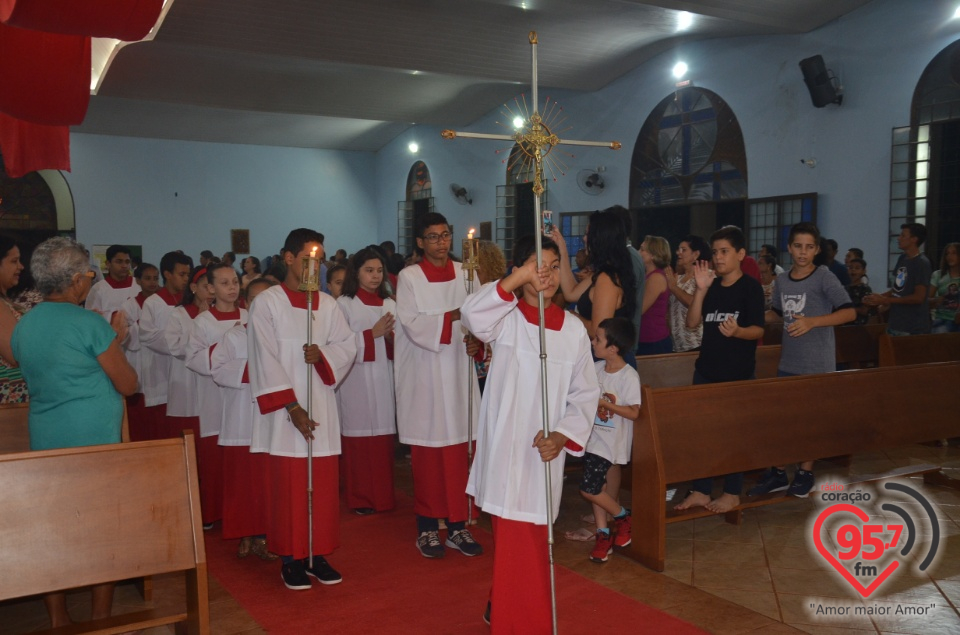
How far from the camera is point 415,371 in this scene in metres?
4.64

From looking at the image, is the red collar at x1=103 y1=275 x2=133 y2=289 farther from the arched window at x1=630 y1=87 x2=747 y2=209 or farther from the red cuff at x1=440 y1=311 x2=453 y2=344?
the arched window at x1=630 y1=87 x2=747 y2=209

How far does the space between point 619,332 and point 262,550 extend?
2252 mm

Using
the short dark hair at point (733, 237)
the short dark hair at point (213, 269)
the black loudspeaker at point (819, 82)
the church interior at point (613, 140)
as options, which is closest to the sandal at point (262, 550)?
the church interior at point (613, 140)

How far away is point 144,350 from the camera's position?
6023 mm

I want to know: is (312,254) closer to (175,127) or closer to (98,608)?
(98,608)

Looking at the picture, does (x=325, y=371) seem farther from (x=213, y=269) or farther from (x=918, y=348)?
(x=918, y=348)

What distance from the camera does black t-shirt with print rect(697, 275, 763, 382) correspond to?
4.54 m

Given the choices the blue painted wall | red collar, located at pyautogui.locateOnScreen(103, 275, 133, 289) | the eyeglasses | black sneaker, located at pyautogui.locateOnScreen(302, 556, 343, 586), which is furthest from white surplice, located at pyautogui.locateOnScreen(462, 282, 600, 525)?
the blue painted wall

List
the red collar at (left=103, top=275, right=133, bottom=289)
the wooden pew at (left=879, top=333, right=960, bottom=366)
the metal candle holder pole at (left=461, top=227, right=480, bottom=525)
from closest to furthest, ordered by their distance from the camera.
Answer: the metal candle holder pole at (left=461, top=227, right=480, bottom=525) → the wooden pew at (left=879, top=333, right=960, bottom=366) → the red collar at (left=103, top=275, right=133, bottom=289)

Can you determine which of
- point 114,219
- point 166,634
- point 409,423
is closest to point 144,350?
point 409,423

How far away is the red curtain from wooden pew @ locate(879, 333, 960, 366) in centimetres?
589

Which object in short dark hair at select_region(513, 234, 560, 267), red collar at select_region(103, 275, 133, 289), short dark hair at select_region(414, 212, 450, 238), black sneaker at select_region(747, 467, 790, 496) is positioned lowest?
black sneaker at select_region(747, 467, 790, 496)

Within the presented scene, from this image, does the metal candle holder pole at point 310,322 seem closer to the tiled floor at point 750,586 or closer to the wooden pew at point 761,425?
the tiled floor at point 750,586

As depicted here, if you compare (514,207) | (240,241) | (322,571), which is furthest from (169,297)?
(240,241)
